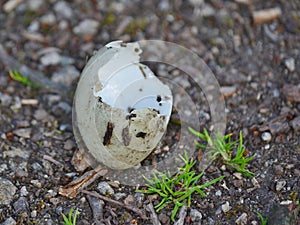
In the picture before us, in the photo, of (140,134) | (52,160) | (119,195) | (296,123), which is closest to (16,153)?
(52,160)

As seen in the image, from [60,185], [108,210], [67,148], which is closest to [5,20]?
[67,148]

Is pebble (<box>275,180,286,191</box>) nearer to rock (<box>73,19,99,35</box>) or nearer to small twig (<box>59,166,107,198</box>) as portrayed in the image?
small twig (<box>59,166,107,198</box>)

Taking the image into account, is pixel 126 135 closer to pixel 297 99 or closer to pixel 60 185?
pixel 60 185

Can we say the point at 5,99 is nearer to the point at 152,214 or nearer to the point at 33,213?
the point at 33,213

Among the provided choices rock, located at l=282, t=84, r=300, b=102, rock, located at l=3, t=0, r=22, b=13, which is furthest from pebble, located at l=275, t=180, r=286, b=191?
rock, located at l=3, t=0, r=22, b=13

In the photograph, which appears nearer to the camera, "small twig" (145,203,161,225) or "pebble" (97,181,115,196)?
"small twig" (145,203,161,225)
